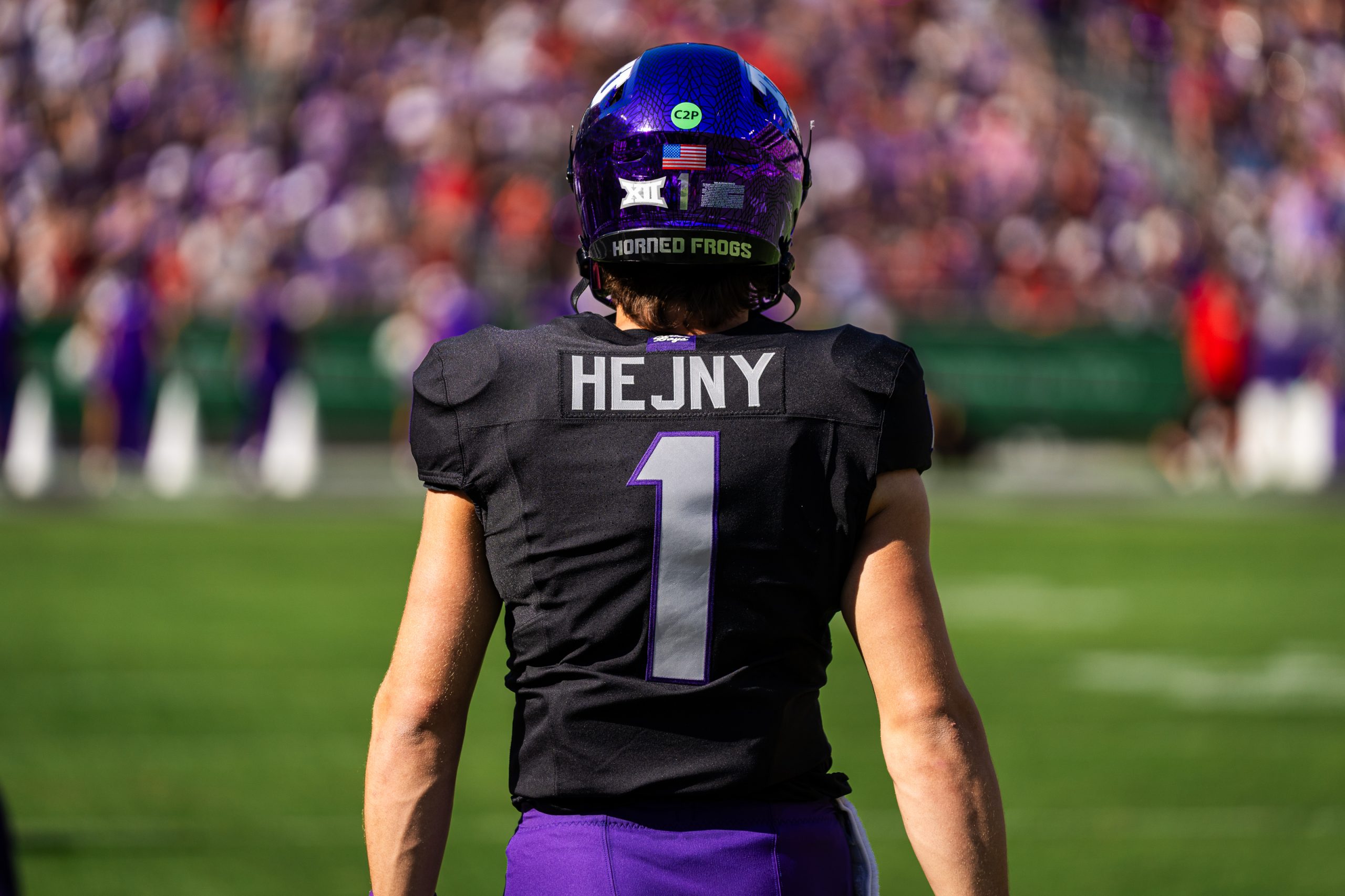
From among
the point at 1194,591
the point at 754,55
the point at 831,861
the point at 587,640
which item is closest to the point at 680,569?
the point at 587,640

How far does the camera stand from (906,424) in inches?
84.2

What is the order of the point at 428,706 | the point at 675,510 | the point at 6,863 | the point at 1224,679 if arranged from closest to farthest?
the point at 675,510 → the point at 428,706 → the point at 6,863 → the point at 1224,679

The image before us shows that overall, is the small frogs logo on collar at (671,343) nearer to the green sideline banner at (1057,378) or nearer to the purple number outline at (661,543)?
the purple number outline at (661,543)

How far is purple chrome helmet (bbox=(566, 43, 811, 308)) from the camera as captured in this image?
2.22 meters

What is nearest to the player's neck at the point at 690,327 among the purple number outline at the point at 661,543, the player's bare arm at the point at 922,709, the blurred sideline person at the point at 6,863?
the purple number outline at the point at 661,543

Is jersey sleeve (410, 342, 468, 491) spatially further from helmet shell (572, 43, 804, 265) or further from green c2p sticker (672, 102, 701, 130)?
green c2p sticker (672, 102, 701, 130)

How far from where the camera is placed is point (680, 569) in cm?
211

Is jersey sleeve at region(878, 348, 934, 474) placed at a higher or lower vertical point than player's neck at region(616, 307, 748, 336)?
lower

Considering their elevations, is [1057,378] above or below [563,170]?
below

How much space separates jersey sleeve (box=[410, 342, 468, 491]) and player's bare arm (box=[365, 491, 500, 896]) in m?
0.04

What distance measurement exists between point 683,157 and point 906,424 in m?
0.42

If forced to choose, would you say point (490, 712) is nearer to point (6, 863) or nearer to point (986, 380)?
point (6, 863)

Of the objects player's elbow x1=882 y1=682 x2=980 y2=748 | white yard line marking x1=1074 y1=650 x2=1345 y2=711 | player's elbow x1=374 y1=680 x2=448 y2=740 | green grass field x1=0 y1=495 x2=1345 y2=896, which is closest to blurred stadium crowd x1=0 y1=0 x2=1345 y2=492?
green grass field x1=0 y1=495 x2=1345 y2=896

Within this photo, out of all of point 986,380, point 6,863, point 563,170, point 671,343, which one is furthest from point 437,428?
point 563,170
